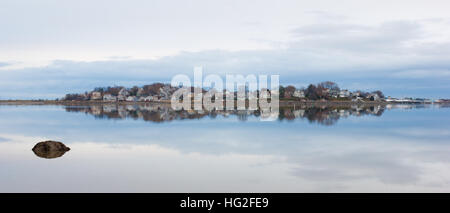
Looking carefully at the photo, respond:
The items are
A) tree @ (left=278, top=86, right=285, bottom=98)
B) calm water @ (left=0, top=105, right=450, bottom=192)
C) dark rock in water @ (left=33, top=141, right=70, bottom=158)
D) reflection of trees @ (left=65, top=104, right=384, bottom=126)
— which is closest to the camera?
calm water @ (left=0, top=105, right=450, bottom=192)

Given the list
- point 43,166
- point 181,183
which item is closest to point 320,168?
point 181,183

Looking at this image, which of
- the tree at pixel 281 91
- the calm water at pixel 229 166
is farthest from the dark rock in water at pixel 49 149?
the tree at pixel 281 91

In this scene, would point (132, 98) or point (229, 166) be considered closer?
point (229, 166)

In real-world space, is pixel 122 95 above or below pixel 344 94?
above

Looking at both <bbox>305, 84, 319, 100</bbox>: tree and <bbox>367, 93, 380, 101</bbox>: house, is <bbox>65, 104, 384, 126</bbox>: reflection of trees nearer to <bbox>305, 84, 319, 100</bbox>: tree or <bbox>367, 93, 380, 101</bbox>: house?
<bbox>305, 84, 319, 100</bbox>: tree

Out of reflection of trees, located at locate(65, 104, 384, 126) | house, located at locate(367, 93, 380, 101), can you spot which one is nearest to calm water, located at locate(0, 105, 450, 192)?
reflection of trees, located at locate(65, 104, 384, 126)

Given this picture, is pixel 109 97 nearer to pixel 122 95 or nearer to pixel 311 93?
pixel 122 95

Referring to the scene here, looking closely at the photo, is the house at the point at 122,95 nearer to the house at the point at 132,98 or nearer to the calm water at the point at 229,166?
the house at the point at 132,98

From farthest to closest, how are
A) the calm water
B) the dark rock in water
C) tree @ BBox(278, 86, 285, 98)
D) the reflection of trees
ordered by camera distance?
tree @ BBox(278, 86, 285, 98), the reflection of trees, the dark rock in water, the calm water

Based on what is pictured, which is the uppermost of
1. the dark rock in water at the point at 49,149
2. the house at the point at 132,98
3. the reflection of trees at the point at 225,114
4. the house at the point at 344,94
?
the house at the point at 344,94

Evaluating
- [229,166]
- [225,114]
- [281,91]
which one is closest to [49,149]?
[229,166]

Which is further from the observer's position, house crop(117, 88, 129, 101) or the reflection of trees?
house crop(117, 88, 129, 101)

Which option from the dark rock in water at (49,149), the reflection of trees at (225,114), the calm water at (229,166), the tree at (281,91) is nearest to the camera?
the calm water at (229,166)
